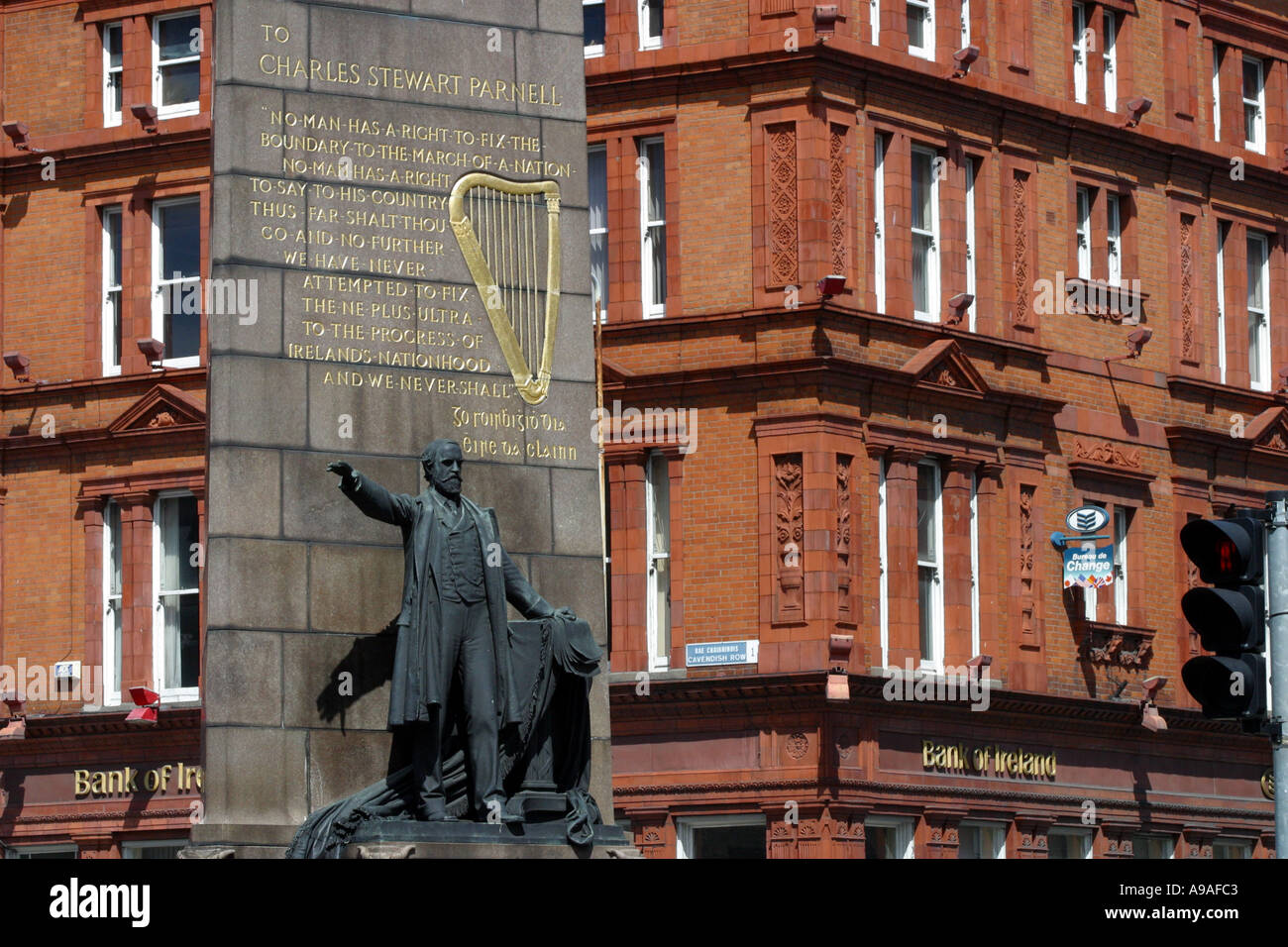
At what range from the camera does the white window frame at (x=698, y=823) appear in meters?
45.5

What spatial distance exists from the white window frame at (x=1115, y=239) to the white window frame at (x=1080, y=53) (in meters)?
1.70

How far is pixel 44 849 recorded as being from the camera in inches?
2002

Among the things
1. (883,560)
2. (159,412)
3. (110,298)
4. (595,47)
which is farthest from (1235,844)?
(110,298)

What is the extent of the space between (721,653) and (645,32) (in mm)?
9492

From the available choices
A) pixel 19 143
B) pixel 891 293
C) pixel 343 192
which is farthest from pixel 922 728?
pixel 343 192

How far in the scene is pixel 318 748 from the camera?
2516 cm

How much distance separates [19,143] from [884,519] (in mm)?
15793

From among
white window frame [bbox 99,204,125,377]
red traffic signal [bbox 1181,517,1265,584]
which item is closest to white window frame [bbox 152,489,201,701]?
white window frame [bbox 99,204,125,377]

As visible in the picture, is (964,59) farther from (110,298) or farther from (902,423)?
(110,298)

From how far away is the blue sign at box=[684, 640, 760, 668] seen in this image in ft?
150

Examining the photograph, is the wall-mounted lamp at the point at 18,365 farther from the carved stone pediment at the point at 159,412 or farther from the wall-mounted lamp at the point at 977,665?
the wall-mounted lamp at the point at 977,665

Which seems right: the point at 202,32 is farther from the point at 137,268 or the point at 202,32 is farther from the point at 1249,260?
the point at 1249,260

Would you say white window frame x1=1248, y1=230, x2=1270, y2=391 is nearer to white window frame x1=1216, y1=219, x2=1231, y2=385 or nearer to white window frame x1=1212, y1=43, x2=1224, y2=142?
white window frame x1=1216, y1=219, x2=1231, y2=385

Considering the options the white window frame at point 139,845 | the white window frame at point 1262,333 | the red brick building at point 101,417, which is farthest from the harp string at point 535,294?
the white window frame at point 1262,333
